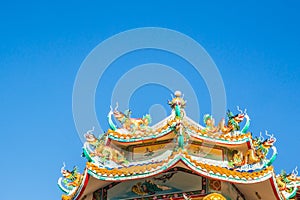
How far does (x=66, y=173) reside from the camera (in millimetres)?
14719

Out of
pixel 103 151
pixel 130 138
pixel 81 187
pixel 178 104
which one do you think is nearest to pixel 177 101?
pixel 178 104

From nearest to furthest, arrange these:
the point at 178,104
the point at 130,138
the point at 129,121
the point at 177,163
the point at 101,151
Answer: the point at 177,163 → the point at 178,104 → the point at 101,151 → the point at 130,138 → the point at 129,121

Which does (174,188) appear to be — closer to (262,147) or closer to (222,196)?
(222,196)

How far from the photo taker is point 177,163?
12.5m

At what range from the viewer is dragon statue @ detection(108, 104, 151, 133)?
605 inches

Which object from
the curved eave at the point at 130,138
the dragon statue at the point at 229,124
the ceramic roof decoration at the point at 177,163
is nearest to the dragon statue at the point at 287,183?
the ceramic roof decoration at the point at 177,163

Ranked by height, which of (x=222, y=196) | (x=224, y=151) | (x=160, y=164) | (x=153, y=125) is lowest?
(x=222, y=196)

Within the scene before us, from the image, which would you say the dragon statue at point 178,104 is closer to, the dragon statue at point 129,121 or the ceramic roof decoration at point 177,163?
the ceramic roof decoration at point 177,163

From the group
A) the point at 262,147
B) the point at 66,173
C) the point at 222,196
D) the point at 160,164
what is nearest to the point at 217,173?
the point at 222,196

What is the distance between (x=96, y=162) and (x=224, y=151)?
388cm

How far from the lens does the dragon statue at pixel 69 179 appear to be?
47.6 ft

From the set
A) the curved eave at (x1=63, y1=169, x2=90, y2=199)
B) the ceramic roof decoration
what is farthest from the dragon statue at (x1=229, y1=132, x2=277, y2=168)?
the curved eave at (x1=63, y1=169, x2=90, y2=199)

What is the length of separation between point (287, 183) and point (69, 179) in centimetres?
643

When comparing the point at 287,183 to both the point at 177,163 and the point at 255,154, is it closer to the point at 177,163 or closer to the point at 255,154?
the point at 255,154
